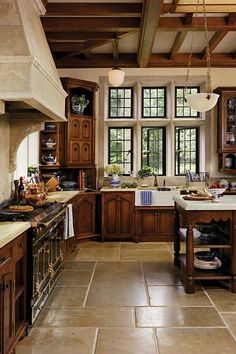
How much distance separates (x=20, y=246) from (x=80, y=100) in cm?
432

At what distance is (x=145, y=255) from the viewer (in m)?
5.70

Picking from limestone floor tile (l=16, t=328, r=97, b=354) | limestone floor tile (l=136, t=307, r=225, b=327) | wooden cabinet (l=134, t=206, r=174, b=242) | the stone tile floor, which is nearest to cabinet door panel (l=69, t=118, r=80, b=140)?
wooden cabinet (l=134, t=206, r=174, b=242)

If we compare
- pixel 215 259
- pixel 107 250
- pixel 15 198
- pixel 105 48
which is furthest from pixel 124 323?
pixel 105 48

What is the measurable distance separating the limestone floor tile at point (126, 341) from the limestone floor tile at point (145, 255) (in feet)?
7.69

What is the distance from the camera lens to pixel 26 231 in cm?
298

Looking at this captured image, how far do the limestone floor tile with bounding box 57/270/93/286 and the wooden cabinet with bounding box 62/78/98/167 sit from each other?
2288 millimetres

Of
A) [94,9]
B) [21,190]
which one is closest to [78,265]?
[21,190]

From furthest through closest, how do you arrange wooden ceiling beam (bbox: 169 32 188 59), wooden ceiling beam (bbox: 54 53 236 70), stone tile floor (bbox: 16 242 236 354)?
wooden ceiling beam (bbox: 54 53 236 70) < wooden ceiling beam (bbox: 169 32 188 59) < stone tile floor (bbox: 16 242 236 354)

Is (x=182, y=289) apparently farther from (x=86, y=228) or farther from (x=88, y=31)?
(x=88, y=31)

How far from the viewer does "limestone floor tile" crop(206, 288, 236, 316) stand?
3592 millimetres

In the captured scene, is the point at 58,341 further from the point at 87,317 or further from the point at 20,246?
the point at 20,246

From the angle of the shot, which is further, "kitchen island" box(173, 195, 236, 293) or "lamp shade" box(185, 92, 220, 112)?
"lamp shade" box(185, 92, 220, 112)

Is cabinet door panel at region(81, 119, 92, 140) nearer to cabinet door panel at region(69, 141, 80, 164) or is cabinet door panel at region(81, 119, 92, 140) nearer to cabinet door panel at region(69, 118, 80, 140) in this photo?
cabinet door panel at region(69, 118, 80, 140)

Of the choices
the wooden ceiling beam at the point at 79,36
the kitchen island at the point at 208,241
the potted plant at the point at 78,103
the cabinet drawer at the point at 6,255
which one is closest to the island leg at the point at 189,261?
the kitchen island at the point at 208,241
